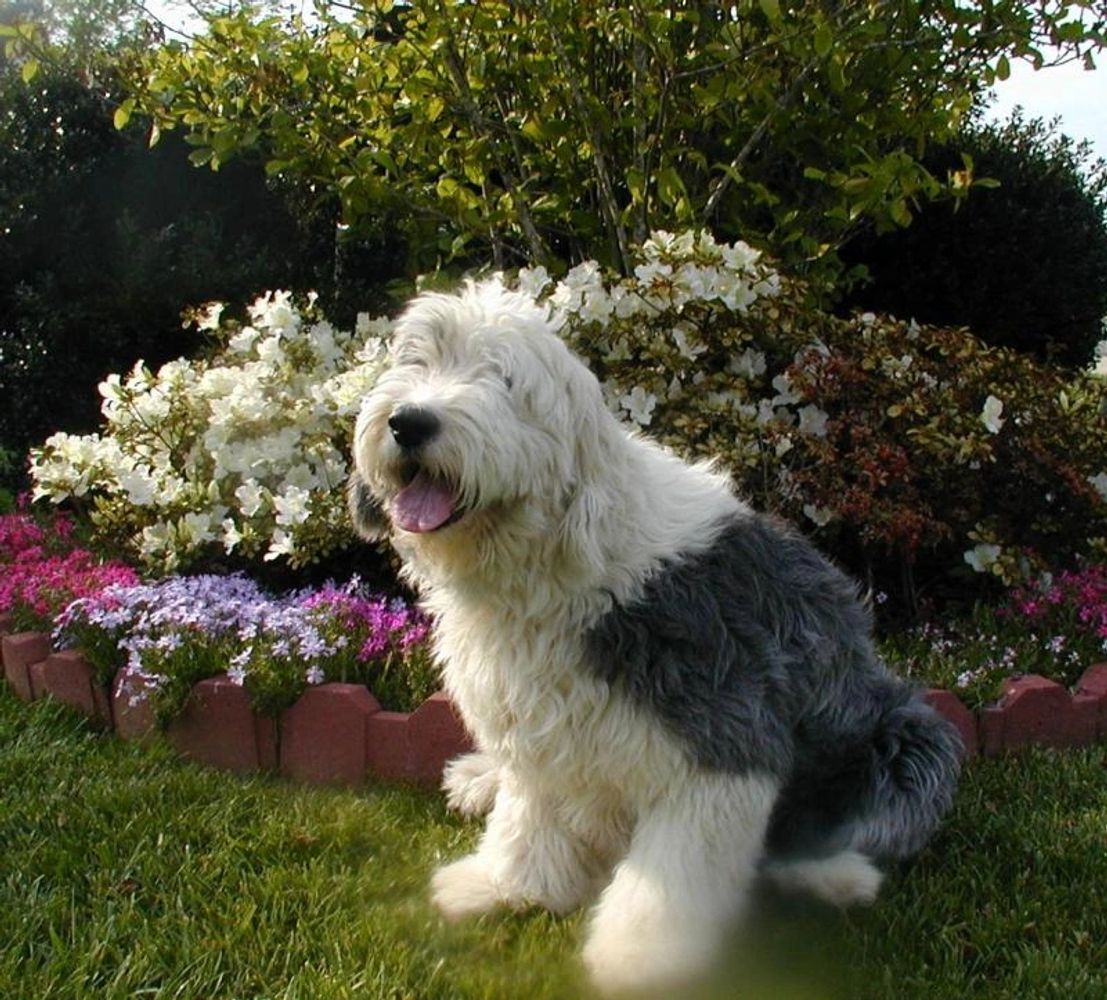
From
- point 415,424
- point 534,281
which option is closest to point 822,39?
point 534,281

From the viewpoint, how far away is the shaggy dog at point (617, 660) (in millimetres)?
2467

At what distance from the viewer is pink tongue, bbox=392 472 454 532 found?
7.80 ft

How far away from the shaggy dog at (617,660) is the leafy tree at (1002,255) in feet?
13.7

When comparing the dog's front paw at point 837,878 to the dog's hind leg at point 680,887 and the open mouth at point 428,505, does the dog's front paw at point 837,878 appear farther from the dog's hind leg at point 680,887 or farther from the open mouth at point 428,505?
the open mouth at point 428,505

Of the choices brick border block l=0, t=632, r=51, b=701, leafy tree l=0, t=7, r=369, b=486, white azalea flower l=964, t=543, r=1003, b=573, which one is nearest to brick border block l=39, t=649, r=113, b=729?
brick border block l=0, t=632, r=51, b=701

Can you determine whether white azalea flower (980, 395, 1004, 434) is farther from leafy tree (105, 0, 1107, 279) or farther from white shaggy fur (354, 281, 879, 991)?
white shaggy fur (354, 281, 879, 991)

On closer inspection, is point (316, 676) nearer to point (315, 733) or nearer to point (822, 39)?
point (315, 733)

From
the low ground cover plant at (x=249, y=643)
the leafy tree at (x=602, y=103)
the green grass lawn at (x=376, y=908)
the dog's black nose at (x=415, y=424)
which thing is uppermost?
the leafy tree at (x=602, y=103)

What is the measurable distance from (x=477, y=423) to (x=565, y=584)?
46 centimetres

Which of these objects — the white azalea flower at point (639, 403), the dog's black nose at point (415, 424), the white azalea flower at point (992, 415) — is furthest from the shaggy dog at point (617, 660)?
the white azalea flower at point (992, 415)

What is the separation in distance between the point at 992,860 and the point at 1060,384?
7.19ft

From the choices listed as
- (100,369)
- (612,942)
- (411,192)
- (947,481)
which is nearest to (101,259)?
(100,369)

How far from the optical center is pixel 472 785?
3373 millimetres

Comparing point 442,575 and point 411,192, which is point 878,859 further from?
point 411,192
